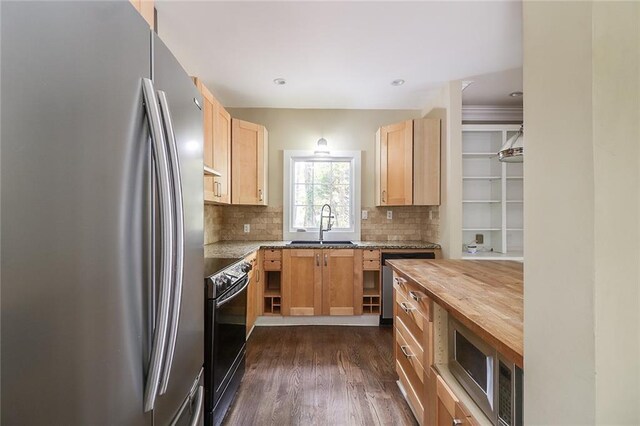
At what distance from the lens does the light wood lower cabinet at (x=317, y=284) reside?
10.1 feet

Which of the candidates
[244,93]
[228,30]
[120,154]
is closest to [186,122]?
[120,154]

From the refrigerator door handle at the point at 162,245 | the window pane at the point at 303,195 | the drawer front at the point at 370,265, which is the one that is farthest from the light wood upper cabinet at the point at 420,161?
the refrigerator door handle at the point at 162,245

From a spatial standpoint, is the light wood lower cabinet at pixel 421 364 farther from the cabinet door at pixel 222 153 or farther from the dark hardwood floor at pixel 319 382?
the cabinet door at pixel 222 153

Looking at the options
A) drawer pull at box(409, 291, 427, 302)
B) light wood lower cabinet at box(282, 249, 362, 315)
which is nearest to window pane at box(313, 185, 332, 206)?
light wood lower cabinet at box(282, 249, 362, 315)

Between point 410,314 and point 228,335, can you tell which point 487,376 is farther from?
point 228,335

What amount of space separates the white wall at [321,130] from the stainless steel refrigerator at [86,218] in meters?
2.83

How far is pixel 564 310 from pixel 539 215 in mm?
175

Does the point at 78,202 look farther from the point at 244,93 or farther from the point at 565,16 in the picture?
the point at 244,93

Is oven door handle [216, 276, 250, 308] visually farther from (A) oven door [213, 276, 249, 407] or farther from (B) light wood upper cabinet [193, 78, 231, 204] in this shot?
(B) light wood upper cabinet [193, 78, 231, 204]

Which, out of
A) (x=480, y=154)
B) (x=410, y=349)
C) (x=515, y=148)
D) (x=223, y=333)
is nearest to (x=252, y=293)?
(x=223, y=333)

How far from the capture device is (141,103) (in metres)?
0.68

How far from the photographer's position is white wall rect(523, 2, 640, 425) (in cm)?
43

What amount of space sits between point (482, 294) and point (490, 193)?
120 inches

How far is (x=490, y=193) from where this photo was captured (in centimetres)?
369
